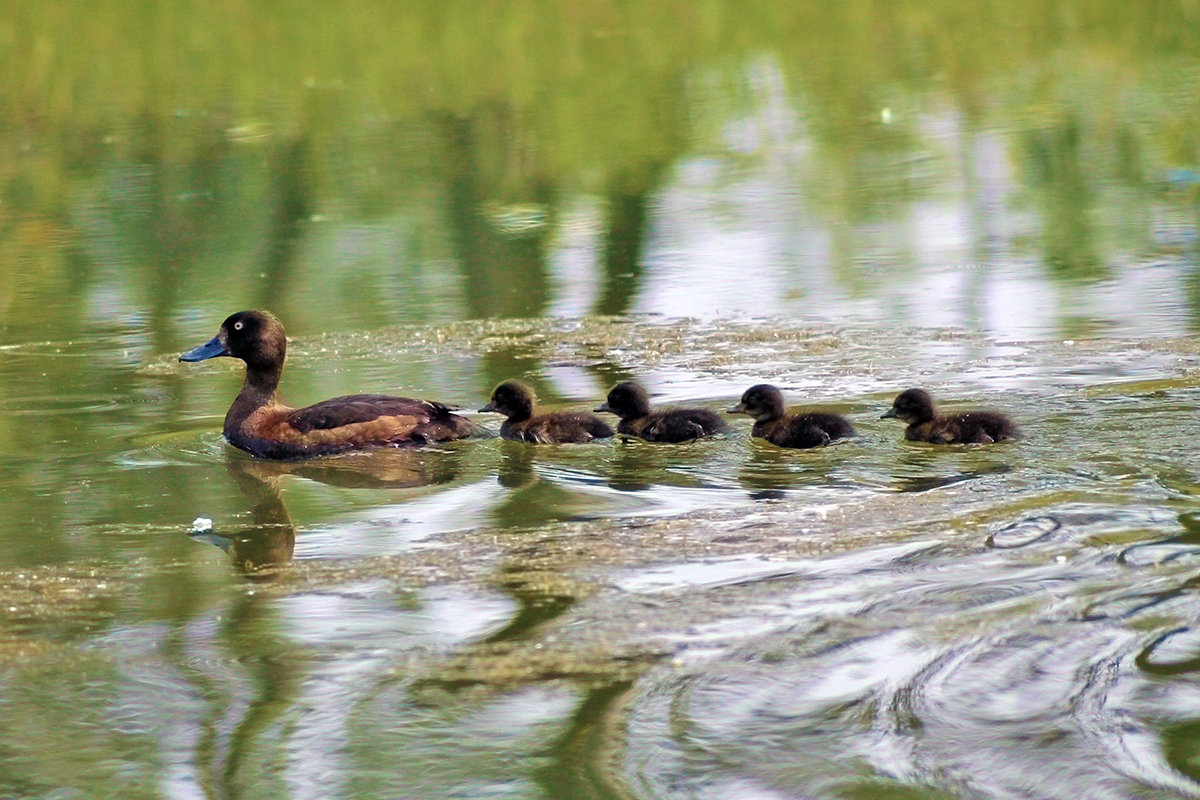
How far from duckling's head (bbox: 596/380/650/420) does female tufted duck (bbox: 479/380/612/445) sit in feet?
0.30

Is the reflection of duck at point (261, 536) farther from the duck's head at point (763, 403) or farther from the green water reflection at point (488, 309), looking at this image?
the duck's head at point (763, 403)

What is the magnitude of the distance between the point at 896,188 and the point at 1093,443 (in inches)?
262

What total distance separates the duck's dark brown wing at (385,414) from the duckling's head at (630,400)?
1.95 ft

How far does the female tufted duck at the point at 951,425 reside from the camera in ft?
21.7

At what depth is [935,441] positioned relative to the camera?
666 centimetres

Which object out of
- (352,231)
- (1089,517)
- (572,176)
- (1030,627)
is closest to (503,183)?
(572,176)

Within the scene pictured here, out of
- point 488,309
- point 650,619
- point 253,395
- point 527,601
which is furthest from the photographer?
point 488,309

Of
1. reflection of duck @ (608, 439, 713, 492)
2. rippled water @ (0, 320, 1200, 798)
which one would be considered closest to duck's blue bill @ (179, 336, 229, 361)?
rippled water @ (0, 320, 1200, 798)

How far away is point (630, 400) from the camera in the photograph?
7.18 meters

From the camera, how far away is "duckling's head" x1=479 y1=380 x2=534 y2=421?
23.8ft

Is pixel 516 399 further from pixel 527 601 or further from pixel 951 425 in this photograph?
pixel 527 601

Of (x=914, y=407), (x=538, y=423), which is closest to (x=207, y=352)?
(x=538, y=423)

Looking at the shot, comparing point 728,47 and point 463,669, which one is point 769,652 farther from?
point 728,47

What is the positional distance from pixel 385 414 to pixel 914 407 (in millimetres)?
1949
